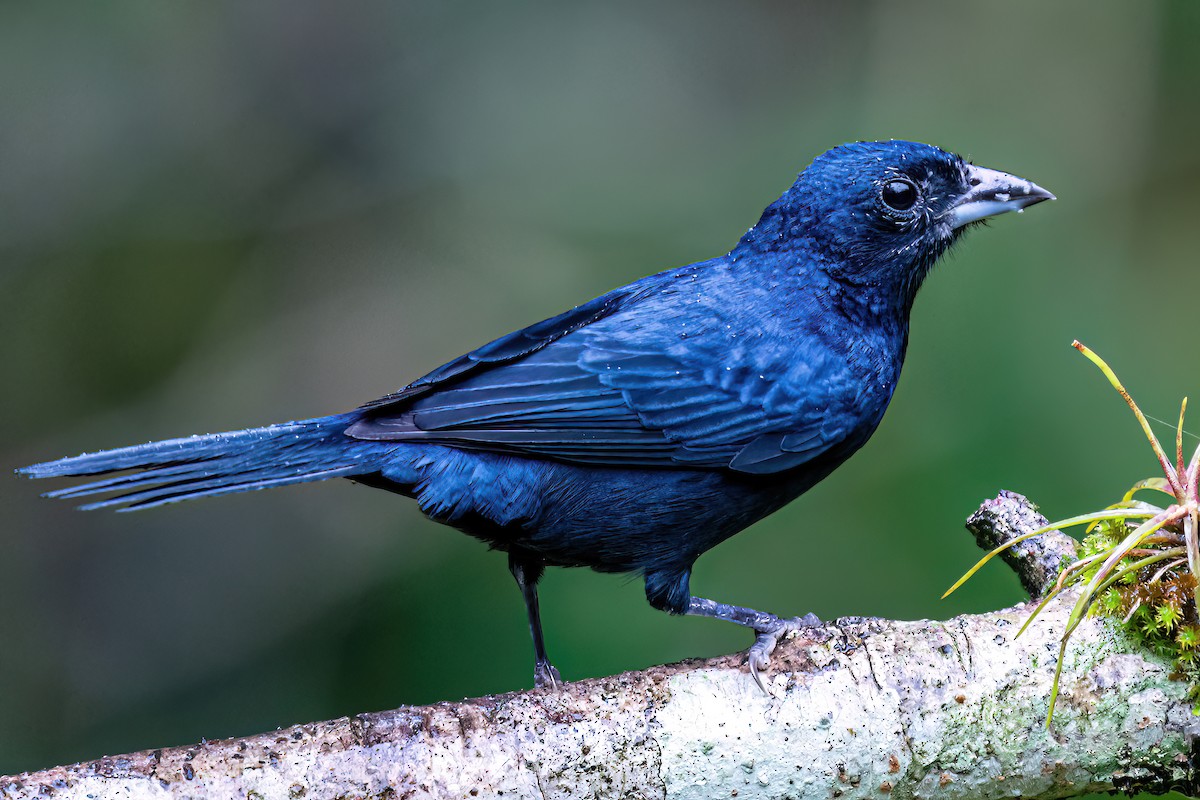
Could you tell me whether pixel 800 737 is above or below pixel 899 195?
below

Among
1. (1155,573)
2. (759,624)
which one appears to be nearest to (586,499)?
(759,624)

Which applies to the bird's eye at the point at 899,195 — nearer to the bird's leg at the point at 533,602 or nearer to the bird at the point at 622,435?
the bird at the point at 622,435

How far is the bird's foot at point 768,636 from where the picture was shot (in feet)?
9.22

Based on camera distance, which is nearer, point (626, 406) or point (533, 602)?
point (626, 406)

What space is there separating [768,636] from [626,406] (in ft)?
2.44

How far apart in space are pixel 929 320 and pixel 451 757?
9.46ft

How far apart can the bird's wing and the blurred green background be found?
131 centimetres

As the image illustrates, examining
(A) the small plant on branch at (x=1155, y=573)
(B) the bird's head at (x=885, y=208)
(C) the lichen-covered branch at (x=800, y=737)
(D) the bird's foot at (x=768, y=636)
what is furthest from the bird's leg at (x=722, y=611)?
(B) the bird's head at (x=885, y=208)

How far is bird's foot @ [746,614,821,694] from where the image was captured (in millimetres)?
2811

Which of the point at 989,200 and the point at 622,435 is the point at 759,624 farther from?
the point at 989,200

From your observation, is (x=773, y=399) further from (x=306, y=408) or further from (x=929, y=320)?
(x=306, y=408)

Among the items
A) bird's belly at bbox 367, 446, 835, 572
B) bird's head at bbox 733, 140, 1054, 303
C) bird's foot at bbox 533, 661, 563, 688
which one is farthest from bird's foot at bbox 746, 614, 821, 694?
bird's head at bbox 733, 140, 1054, 303

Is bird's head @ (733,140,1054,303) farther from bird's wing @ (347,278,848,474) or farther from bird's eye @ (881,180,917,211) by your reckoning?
bird's wing @ (347,278,848,474)

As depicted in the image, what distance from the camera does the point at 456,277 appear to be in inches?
213
